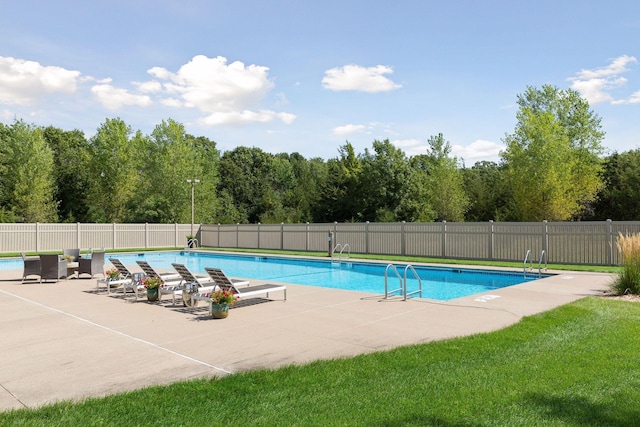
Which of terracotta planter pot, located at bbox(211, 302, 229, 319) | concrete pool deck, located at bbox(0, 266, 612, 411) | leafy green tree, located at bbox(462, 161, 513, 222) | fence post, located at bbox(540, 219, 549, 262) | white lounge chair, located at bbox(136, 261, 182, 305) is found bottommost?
concrete pool deck, located at bbox(0, 266, 612, 411)

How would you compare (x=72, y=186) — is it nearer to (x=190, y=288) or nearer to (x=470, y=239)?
(x=470, y=239)

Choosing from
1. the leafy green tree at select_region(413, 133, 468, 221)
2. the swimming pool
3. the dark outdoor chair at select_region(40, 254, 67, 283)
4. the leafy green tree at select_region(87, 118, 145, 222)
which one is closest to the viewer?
the dark outdoor chair at select_region(40, 254, 67, 283)

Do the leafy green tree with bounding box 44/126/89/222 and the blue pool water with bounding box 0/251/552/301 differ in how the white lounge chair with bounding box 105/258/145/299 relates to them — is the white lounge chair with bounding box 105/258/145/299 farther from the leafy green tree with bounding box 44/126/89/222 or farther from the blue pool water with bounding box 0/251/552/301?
the leafy green tree with bounding box 44/126/89/222

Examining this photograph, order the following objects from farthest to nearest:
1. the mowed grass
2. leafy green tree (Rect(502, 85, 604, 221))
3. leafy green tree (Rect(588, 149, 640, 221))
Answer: leafy green tree (Rect(588, 149, 640, 221)), leafy green tree (Rect(502, 85, 604, 221)), the mowed grass

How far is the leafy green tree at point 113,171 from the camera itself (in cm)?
4150

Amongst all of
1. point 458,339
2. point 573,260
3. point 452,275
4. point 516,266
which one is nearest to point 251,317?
point 458,339

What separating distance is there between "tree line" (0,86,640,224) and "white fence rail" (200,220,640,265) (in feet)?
36.9

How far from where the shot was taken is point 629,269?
31.8 feet

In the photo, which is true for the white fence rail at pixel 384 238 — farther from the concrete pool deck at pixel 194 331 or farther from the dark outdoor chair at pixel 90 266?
the dark outdoor chair at pixel 90 266

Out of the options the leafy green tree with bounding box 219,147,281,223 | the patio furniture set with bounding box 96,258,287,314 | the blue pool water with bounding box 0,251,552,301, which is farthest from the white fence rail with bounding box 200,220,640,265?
the leafy green tree with bounding box 219,147,281,223

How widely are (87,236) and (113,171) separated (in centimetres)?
1414

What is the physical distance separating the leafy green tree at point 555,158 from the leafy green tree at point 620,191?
8.47 feet

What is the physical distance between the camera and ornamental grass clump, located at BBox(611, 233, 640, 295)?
9477 millimetres

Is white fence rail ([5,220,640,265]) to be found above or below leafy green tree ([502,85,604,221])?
below
